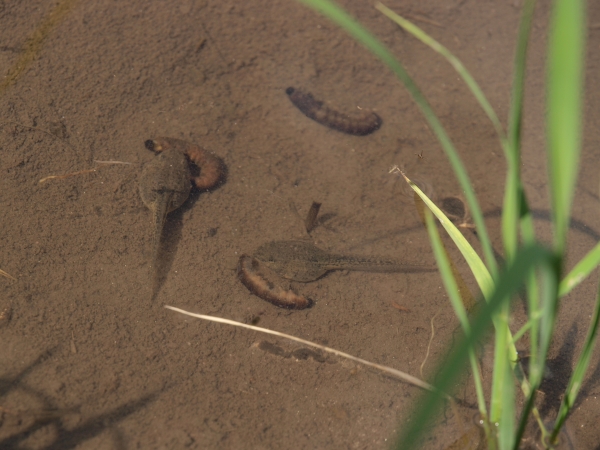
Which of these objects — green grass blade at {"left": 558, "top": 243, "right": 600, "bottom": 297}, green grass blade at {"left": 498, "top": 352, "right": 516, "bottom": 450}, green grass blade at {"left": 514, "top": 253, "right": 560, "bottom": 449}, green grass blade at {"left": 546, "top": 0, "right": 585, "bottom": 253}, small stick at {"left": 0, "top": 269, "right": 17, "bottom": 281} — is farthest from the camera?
small stick at {"left": 0, "top": 269, "right": 17, "bottom": 281}

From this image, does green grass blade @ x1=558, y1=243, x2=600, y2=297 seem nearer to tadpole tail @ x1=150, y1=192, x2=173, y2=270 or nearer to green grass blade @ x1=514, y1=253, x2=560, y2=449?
green grass blade @ x1=514, y1=253, x2=560, y2=449

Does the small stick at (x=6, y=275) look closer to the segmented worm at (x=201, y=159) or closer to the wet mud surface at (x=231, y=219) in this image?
the wet mud surface at (x=231, y=219)

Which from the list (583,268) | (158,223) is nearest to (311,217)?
(158,223)

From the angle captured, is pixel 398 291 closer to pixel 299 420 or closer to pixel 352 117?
pixel 299 420

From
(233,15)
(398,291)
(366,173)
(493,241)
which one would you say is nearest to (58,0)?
(233,15)

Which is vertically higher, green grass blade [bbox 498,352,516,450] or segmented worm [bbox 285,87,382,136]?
green grass blade [bbox 498,352,516,450]

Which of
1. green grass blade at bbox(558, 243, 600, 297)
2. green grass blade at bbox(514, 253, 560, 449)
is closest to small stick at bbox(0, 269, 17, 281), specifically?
green grass blade at bbox(514, 253, 560, 449)

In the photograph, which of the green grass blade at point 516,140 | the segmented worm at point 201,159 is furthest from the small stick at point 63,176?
the green grass blade at point 516,140

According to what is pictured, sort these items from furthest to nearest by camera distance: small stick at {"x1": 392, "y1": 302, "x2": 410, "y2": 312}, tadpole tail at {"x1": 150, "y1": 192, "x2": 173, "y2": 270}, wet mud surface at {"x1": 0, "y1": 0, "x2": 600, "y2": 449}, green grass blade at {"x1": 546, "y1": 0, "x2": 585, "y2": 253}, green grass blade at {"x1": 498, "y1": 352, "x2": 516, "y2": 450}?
small stick at {"x1": 392, "y1": 302, "x2": 410, "y2": 312} → tadpole tail at {"x1": 150, "y1": 192, "x2": 173, "y2": 270} → wet mud surface at {"x1": 0, "y1": 0, "x2": 600, "y2": 449} → green grass blade at {"x1": 498, "y1": 352, "x2": 516, "y2": 450} → green grass blade at {"x1": 546, "y1": 0, "x2": 585, "y2": 253}
